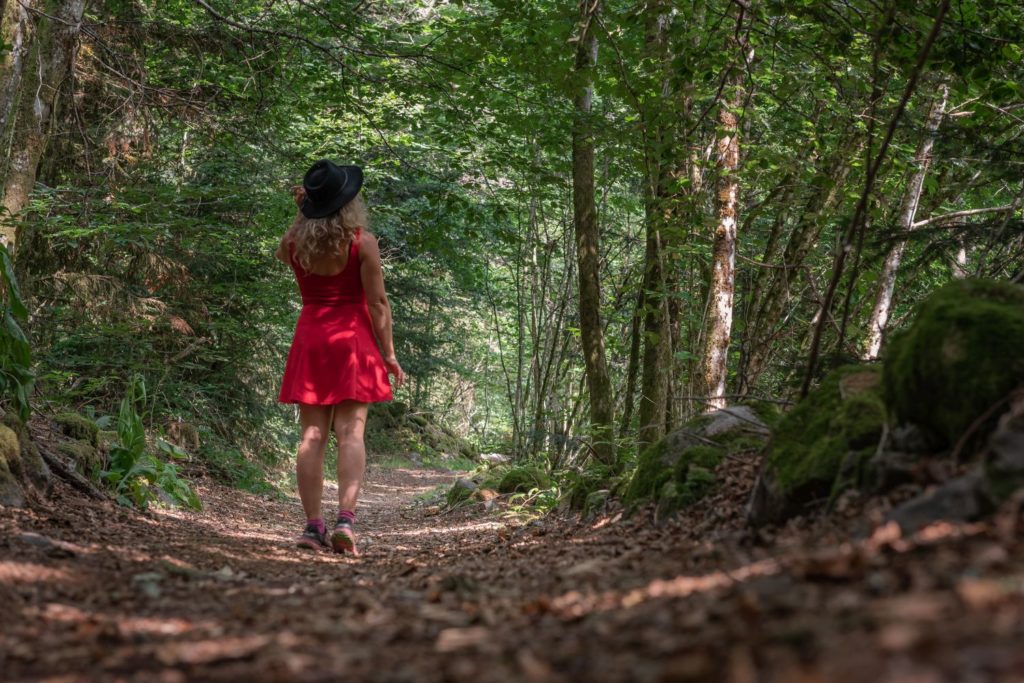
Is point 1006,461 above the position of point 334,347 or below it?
below

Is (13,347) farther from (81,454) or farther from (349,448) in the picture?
(349,448)

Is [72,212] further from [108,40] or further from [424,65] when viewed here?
[424,65]

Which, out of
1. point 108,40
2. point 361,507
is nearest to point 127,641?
point 108,40

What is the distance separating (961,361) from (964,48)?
10.7ft

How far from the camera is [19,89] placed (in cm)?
693

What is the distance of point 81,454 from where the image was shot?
610 cm

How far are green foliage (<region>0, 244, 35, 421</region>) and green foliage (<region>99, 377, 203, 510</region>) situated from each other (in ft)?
4.26

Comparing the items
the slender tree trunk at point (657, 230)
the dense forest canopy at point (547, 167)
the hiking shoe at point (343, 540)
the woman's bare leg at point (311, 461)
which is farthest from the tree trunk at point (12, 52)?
the slender tree trunk at point (657, 230)

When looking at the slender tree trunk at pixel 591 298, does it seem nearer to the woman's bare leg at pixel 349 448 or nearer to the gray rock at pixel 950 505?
the woman's bare leg at pixel 349 448

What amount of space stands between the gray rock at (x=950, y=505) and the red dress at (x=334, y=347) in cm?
348

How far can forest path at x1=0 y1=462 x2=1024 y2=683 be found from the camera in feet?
4.87

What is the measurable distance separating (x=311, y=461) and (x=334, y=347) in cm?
74

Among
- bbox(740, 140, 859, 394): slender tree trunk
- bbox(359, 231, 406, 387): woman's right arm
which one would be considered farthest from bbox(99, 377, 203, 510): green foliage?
A: bbox(740, 140, 859, 394): slender tree trunk

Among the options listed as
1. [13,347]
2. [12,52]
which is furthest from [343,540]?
[12,52]
